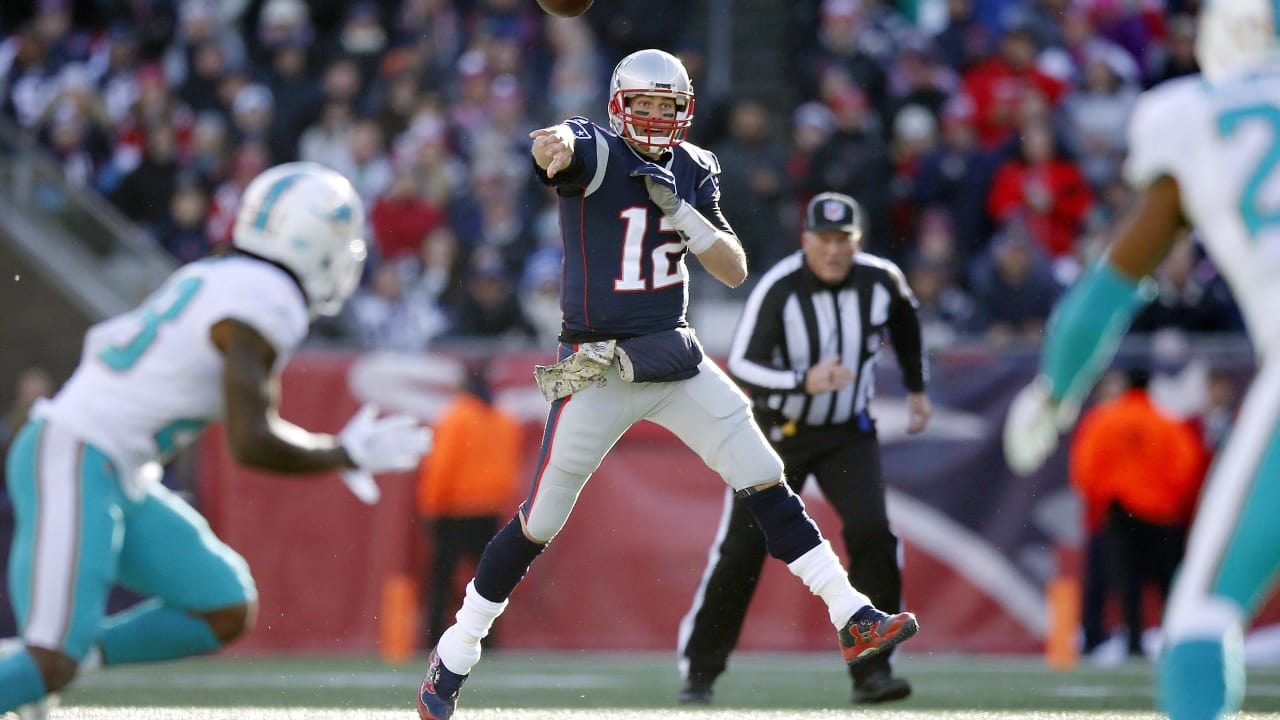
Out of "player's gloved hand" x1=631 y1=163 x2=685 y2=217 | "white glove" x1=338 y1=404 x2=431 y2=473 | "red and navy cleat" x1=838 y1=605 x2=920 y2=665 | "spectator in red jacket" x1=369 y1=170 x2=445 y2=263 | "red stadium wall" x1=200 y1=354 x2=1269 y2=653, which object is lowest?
"red stadium wall" x1=200 y1=354 x2=1269 y2=653

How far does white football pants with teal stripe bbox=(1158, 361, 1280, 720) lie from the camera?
3.24 metres

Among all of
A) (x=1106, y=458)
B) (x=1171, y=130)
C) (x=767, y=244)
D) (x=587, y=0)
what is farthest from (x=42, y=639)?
(x=767, y=244)

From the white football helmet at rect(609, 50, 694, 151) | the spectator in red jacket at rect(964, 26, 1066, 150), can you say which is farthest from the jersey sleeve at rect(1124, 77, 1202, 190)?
the spectator in red jacket at rect(964, 26, 1066, 150)

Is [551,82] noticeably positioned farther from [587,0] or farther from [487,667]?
[587,0]

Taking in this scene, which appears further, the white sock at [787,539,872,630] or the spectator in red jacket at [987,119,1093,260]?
the spectator in red jacket at [987,119,1093,260]

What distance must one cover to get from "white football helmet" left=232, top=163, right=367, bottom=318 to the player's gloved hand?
2.68ft

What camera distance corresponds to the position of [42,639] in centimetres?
420

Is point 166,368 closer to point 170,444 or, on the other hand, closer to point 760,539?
point 170,444

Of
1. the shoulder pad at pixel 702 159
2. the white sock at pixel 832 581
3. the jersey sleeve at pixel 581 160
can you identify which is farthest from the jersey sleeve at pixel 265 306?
the white sock at pixel 832 581

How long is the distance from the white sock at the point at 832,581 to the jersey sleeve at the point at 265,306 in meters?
1.57

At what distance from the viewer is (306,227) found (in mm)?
4578

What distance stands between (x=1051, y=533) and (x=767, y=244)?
2382 mm

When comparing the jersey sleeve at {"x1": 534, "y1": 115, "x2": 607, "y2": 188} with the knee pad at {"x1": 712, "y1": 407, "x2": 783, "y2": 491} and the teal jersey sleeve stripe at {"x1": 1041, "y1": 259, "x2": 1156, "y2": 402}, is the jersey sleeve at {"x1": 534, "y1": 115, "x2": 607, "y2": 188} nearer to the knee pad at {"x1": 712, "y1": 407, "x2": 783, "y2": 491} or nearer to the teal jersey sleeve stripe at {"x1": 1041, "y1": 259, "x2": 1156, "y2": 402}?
the knee pad at {"x1": 712, "y1": 407, "x2": 783, "y2": 491}

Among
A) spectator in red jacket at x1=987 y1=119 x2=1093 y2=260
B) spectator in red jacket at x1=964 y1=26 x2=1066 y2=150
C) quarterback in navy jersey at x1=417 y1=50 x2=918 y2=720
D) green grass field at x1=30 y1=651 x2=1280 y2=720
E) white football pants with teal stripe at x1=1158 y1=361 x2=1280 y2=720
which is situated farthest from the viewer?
spectator in red jacket at x1=964 y1=26 x2=1066 y2=150
